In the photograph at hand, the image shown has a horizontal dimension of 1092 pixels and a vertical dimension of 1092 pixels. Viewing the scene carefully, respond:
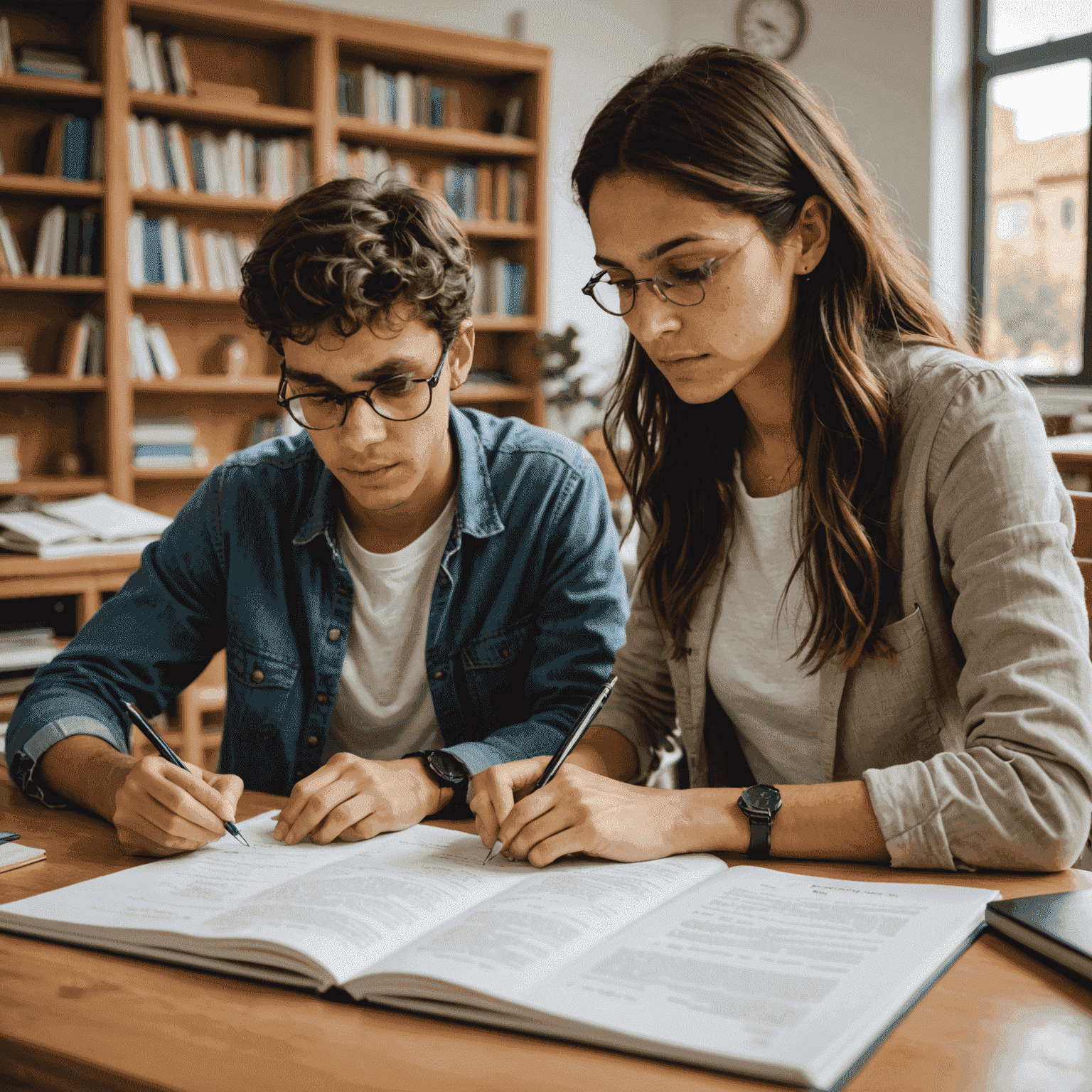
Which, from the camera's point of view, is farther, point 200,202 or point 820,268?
point 200,202

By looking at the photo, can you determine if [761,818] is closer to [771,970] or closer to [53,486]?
[771,970]

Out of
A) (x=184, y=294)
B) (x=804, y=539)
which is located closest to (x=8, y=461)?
(x=184, y=294)

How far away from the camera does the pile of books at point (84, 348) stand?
3922 millimetres

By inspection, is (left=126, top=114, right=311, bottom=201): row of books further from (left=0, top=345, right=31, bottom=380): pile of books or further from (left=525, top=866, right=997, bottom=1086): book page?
(left=525, top=866, right=997, bottom=1086): book page

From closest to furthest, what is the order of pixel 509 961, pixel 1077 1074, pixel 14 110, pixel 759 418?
pixel 1077 1074, pixel 509 961, pixel 759 418, pixel 14 110

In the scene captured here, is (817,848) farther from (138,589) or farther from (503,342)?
(503,342)

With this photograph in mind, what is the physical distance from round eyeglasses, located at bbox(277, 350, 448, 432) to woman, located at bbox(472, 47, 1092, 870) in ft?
0.83

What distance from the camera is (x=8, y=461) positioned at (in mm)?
3918

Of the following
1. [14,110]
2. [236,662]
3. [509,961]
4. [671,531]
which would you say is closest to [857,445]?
[671,531]

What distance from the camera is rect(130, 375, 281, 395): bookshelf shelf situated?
4.05 m

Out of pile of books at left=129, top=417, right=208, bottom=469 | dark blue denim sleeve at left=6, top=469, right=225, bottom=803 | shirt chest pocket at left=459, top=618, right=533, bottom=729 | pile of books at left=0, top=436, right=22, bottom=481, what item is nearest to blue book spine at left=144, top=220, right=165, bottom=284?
pile of books at left=129, top=417, right=208, bottom=469

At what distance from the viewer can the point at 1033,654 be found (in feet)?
2.97

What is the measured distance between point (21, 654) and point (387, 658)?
1.58 meters

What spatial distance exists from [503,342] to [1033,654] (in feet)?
14.4
